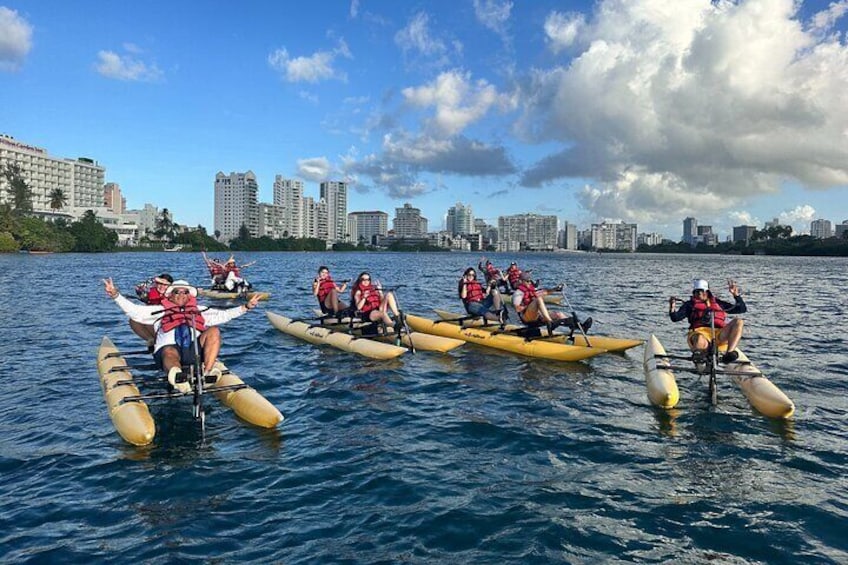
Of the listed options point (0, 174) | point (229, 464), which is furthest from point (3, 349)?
point (0, 174)

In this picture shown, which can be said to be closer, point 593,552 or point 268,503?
point 593,552

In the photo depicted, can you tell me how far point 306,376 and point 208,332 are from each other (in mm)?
4039

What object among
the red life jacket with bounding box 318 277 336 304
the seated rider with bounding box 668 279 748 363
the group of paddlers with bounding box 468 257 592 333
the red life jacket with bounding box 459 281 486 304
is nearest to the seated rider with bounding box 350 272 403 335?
the red life jacket with bounding box 318 277 336 304

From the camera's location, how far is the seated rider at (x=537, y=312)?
15070 millimetres

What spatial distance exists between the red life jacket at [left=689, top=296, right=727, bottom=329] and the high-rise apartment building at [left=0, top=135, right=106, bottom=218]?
5586 inches

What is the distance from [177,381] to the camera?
916 centimetres

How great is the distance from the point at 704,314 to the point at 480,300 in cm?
789

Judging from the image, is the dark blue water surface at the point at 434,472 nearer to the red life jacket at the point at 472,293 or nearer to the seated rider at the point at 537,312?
the seated rider at the point at 537,312

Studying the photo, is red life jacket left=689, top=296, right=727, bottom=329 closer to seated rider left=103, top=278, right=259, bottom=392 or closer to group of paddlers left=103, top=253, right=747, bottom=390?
group of paddlers left=103, top=253, right=747, bottom=390

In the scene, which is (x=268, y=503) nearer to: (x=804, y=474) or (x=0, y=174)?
(x=804, y=474)

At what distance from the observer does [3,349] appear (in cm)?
1609

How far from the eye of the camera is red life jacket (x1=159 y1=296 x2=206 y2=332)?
388 inches

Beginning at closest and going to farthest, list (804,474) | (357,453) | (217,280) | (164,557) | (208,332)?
(164,557) → (804,474) → (357,453) → (208,332) → (217,280)

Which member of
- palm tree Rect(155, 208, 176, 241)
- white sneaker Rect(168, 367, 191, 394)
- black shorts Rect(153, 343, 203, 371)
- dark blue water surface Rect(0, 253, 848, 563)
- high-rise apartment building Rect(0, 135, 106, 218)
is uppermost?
high-rise apartment building Rect(0, 135, 106, 218)
